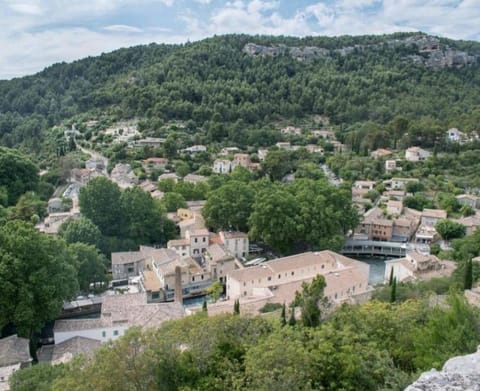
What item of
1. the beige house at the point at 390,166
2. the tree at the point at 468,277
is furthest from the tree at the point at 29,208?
the beige house at the point at 390,166

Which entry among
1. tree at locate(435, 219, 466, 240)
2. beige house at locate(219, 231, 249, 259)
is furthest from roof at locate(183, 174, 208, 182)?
tree at locate(435, 219, 466, 240)

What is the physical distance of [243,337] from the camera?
14.9 metres

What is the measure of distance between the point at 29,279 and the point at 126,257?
10511 millimetres

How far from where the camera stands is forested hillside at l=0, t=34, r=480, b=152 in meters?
80.2

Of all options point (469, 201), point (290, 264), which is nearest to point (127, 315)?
point (290, 264)

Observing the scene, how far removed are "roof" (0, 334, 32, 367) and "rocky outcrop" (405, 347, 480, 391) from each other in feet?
60.4

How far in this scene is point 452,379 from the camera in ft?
21.5

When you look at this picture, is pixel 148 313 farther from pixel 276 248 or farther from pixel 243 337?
pixel 276 248

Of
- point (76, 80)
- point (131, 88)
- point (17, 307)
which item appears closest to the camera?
point (17, 307)

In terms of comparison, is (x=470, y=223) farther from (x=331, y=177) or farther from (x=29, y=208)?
(x=29, y=208)

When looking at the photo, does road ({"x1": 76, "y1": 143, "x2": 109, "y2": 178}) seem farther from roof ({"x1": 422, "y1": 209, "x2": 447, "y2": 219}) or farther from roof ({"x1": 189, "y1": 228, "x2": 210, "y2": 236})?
roof ({"x1": 422, "y1": 209, "x2": 447, "y2": 219})

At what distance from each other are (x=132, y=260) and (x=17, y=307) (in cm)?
1124

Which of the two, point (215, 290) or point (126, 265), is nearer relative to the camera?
point (215, 290)

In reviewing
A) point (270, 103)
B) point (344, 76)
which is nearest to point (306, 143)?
point (270, 103)
